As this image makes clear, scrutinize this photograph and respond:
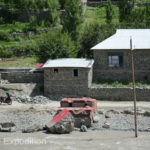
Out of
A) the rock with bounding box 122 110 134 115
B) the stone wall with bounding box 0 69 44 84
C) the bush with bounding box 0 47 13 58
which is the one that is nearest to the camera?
the rock with bounding box 122 110 134 115

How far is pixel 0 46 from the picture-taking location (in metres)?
46.8

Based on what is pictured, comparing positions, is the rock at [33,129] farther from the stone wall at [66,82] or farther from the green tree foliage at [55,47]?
the green tree foliage at [55,47]

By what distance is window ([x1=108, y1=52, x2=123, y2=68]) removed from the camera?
118 ft

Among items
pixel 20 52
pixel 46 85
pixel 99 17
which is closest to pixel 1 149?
pixel 46 85

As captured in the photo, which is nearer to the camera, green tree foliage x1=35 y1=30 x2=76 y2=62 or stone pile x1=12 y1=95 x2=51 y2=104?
stone pile x1=12 y1=95 x2=51 y2=104

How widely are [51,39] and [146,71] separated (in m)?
8.98

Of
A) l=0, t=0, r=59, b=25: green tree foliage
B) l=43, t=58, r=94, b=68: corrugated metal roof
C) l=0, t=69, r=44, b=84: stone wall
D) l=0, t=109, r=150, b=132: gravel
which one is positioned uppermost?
l=0, t=0, r=59, b=25: green tree foliage

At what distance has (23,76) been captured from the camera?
36.6m

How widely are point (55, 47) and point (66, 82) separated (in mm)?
4457

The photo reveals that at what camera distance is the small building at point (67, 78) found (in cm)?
3459

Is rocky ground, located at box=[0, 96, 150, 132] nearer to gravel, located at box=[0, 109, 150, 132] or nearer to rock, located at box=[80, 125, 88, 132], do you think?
gravel, located at box=[0, 109, 150, 132]

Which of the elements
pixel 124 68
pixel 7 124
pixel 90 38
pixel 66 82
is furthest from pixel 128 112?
pixel 90 38

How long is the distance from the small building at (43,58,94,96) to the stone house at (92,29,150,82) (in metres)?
1.59

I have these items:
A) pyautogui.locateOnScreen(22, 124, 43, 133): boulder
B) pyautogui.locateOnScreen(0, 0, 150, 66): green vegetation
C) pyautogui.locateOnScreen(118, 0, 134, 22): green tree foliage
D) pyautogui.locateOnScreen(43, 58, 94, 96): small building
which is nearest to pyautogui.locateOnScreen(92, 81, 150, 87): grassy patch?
pyautogui.locateOnScreen(43, 58, 94, 96): small building
